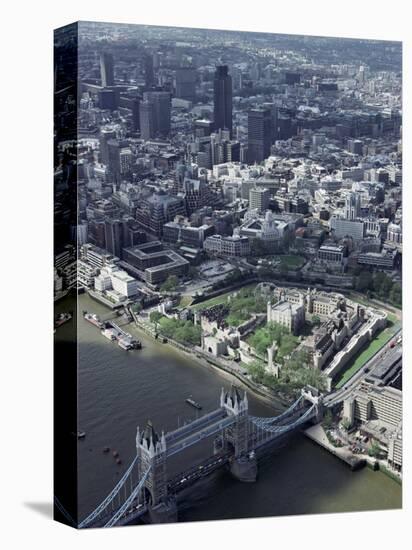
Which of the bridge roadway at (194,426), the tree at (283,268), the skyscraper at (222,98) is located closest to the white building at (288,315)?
the tree at (283,268)

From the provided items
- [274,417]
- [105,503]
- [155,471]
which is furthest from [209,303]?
[105,503]

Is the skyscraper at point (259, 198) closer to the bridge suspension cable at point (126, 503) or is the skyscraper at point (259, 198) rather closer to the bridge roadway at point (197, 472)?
the bridge roadway at point (197, 472)

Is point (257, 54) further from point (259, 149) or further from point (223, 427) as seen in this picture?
point (223, 427)

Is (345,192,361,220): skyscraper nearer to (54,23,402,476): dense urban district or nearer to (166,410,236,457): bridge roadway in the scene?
(54,23,402,476): dense urban district

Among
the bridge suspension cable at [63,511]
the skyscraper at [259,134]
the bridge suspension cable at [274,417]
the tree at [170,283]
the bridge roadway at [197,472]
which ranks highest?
the skyscraper at [259,134]

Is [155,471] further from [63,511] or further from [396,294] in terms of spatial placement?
[396,294]

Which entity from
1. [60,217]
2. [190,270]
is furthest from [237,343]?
[60,217]
